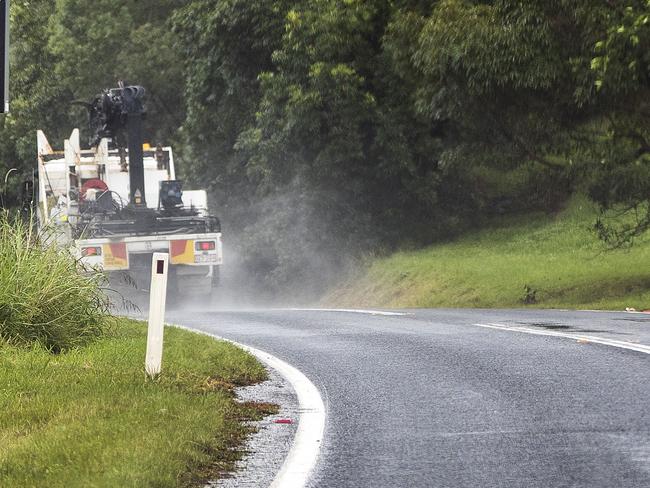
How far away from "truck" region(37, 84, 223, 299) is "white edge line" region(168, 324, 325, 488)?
14490mm

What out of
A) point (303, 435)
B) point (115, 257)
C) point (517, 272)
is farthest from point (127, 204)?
point (303, 435)

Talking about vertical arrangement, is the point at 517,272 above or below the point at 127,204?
below

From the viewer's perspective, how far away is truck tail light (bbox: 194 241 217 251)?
88.4 feet

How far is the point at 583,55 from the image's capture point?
21.9 meters

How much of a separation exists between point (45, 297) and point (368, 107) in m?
19.0

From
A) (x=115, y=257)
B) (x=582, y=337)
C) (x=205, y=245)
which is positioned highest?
(x=205, y=245)

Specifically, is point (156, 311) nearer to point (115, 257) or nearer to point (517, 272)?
point (115, 257)

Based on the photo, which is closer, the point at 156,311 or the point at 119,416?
the point at 119,416

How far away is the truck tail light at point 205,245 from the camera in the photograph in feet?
88.4

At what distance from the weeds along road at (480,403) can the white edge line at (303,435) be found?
78mm

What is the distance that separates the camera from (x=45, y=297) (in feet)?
48.0

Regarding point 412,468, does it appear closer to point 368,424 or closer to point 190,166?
point 368,424

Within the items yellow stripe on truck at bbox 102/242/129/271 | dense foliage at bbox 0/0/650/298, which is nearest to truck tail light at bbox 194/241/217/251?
yellow stripe on truck at bbox 102/242/129/271

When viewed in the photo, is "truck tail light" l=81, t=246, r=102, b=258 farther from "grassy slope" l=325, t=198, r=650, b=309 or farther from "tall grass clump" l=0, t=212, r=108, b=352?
"tall grass clump" l=0, t=212, r=108, b=352
